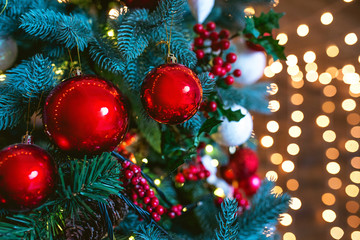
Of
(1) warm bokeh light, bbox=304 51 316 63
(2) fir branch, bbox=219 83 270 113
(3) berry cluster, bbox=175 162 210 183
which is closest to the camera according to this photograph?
(3) berry cluster, bbox=175 162 210 183

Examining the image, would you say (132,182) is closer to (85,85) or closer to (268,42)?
(85,85)

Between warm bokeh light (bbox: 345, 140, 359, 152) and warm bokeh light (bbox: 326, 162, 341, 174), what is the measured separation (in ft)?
0.36

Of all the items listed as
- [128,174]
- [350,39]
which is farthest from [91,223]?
[350,39]

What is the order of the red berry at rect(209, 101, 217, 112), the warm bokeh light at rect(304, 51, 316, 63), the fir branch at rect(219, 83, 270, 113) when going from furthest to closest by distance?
the warm bokeh light at rect(304, 51, 316, 63) → the fir branch at rect(219, 83, 270, 113) → the red berry at rect(209, 101, 217, 112)

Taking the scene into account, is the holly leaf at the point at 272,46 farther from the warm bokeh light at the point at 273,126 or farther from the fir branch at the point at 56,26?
the warm bokeh light at the point at 273,126

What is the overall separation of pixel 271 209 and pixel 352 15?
4.64 ft

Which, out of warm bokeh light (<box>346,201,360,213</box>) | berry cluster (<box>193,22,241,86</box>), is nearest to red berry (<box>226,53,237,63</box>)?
berry cluster (<box>193,22,241,86</box>)

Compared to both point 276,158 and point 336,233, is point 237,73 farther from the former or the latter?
point 336,233

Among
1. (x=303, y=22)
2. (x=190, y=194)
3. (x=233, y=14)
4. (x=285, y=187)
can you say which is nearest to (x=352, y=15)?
(x=303, y=22)

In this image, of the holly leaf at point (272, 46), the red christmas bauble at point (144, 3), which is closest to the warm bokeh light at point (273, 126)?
the holly leaf at point (272, 46)

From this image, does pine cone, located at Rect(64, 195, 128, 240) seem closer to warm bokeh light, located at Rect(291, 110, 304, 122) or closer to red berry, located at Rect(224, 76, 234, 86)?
red berry, located at Rect(224, 76, 234, 86)

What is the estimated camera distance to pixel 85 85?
1.06ft

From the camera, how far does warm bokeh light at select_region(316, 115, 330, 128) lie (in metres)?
1.57

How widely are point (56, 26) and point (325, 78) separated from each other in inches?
62.3
